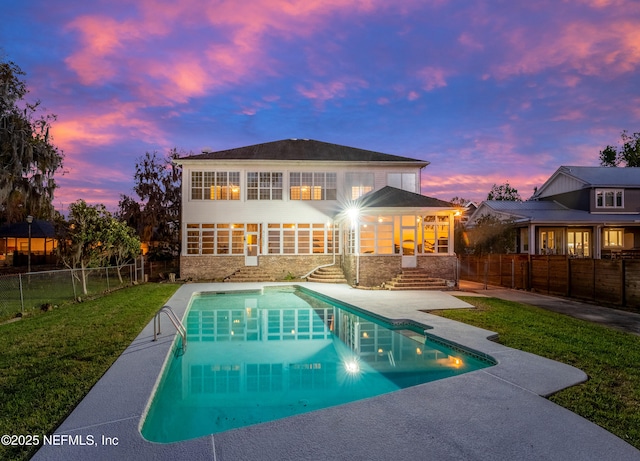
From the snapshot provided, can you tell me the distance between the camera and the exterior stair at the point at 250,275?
21.3 meters

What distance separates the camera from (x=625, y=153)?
47.7m

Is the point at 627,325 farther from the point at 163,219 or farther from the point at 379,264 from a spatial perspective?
the point at 163,219

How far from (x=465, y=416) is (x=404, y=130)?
31.3m

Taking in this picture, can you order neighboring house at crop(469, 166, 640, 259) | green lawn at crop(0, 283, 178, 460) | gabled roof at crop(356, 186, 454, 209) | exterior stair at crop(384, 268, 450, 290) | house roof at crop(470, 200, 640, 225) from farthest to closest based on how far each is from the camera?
neighboring house at crop(469, 166, 640, 259) → house roof at crop(470, 200, 640, 225) → gabled roof at crop(356, 186, 454, 209) → exterior stair at crop(384, 268, 450, 290) → green lawn at crop(0, 283, 178, 460)

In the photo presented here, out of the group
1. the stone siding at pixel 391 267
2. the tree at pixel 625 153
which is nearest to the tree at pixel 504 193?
the tree at pixel 625 153

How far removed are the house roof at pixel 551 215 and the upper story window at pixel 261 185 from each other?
15.8 m

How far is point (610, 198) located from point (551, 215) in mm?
4998

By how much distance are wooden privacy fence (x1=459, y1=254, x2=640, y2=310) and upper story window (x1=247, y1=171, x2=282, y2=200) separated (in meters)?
12.3

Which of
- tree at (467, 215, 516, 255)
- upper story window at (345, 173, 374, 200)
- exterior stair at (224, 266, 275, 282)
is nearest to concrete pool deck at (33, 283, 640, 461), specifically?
exterior stair at (224, 266, 275, 282)

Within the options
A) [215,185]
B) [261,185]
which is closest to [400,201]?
[261,185]

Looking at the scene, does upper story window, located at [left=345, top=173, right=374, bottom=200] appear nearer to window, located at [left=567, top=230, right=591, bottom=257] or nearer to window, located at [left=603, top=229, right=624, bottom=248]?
window, located at [left=567, top=230, right=591, bottom=257]

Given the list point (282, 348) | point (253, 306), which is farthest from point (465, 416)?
point (253, 306)

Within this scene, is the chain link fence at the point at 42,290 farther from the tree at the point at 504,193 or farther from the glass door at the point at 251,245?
the tree at the point at 504,193

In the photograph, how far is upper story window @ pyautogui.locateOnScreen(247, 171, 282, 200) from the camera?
73.7ft
